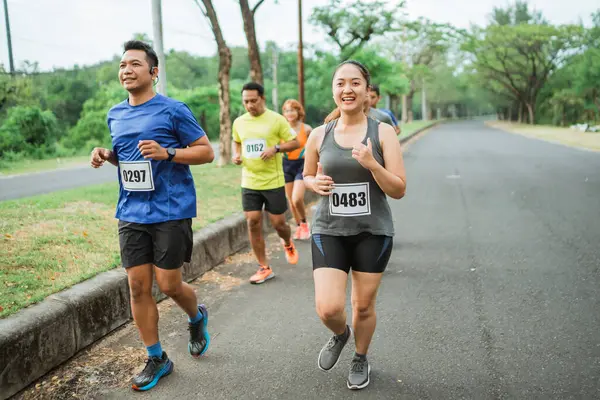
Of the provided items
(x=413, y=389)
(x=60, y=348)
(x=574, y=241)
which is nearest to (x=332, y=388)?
(x=413, y=389)

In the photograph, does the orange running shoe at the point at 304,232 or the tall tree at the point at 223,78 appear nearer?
the orange running shoe at the point at 304,232

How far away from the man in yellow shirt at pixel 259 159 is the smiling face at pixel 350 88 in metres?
2.26

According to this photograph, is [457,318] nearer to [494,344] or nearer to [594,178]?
[494,344]

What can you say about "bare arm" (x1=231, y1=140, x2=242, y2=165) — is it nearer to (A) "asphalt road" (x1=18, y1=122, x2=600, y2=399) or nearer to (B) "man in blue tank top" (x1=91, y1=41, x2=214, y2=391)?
(A) "asphalt road" (x1=18, y1=122, x2=600, y2=399)

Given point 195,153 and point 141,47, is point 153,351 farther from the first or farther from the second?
point 141,47

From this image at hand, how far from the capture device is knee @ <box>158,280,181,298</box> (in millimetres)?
3377

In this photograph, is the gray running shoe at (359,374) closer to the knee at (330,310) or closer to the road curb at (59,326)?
the knee at (330,310)

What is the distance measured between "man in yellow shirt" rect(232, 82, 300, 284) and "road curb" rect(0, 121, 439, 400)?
1.21m

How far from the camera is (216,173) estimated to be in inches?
487

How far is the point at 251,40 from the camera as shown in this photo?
47.1 feet

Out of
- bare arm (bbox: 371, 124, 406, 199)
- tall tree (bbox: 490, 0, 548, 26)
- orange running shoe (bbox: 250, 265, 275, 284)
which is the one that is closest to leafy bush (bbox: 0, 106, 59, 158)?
orange running shoe (bbox: 250, 265, 275, 284)

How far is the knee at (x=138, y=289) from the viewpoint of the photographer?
3.32 meters

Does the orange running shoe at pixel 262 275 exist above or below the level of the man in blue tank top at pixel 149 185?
below

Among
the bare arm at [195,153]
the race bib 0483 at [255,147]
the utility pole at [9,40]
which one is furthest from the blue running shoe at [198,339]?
the utility pole at [9,40]
